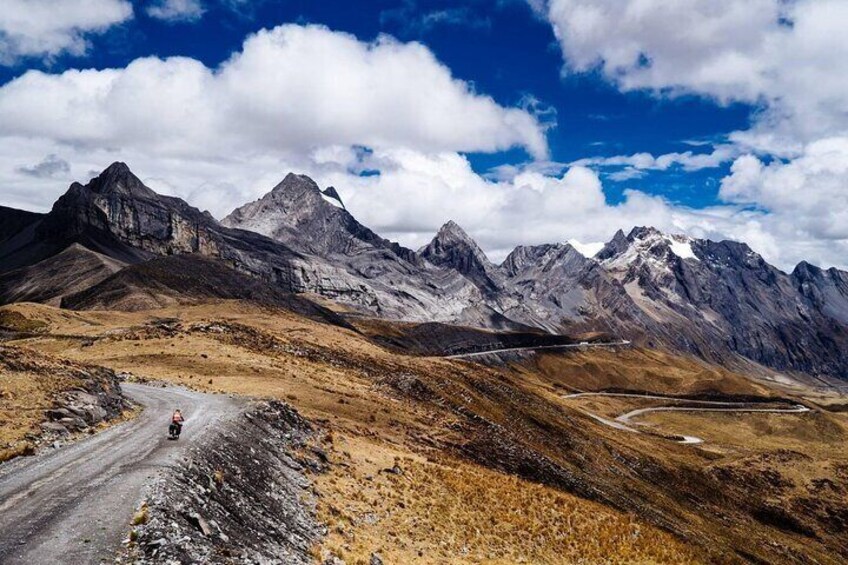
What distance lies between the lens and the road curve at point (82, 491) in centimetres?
1670

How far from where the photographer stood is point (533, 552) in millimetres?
32094

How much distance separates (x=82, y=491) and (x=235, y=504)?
5.41m

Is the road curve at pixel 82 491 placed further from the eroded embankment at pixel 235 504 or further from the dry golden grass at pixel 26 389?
the dry golden grass at pixel 26 389

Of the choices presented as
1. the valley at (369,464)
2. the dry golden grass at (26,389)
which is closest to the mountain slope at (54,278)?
the valley at (369,464)

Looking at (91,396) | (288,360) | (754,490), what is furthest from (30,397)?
(754,490)

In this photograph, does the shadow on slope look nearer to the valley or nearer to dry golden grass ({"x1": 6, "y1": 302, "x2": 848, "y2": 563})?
the valley

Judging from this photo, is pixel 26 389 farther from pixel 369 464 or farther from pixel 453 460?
pixel 453 460

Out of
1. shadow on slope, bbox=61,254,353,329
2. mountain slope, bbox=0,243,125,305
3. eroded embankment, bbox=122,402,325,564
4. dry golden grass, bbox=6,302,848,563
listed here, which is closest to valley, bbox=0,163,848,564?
eroded embankment, bbox=122,402,325,564

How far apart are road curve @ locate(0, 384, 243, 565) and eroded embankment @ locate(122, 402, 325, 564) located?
843 millimetres

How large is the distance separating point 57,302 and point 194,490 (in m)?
169

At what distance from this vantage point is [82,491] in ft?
69.1

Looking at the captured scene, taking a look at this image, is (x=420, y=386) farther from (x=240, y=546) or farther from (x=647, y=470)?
(x=240, y=546)

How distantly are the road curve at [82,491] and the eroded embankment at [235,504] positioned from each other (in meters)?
0.84

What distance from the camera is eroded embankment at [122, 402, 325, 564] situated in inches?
691
